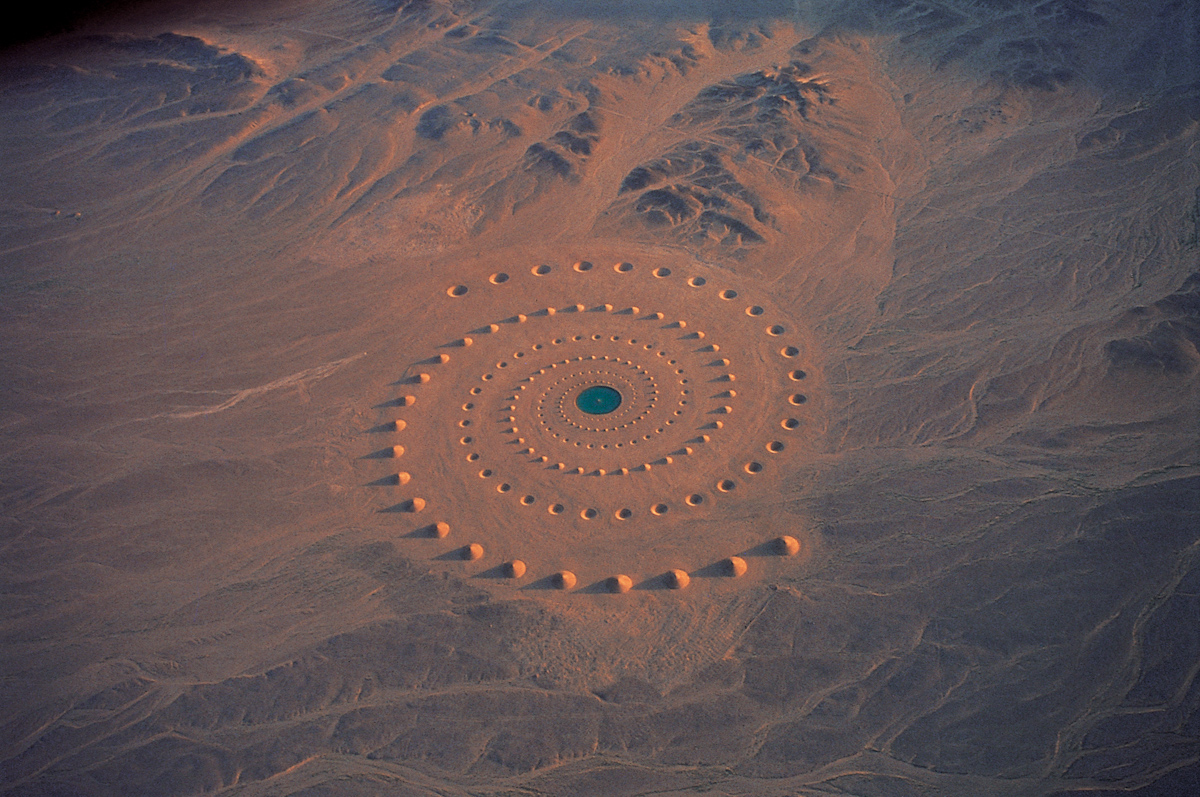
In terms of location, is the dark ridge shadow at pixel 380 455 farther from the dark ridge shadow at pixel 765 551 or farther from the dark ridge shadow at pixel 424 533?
the dark ridge shadow at pixel 765 551

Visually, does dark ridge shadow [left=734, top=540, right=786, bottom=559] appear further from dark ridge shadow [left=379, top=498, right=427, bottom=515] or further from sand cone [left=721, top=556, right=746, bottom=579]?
dark ridge shadow [left=379, top=498, right=427, bottom=515]

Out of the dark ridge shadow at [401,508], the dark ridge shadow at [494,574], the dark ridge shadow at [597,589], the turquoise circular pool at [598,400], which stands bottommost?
the dark ridge shadow at [597,589]

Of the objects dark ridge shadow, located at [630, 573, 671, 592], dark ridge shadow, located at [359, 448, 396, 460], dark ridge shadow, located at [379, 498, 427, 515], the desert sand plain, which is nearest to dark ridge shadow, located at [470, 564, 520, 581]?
the desert sand plain

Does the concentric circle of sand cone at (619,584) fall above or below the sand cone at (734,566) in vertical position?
below

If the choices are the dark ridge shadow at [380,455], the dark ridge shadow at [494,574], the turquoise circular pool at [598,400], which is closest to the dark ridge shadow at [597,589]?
the dark ridge shadow at [494,574]

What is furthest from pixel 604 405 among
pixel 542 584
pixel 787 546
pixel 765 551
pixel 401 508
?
pixel 787 546

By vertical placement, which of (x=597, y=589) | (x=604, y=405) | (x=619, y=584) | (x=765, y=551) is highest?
(x=604, y=405)

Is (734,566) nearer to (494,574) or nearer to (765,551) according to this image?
(765,551)
